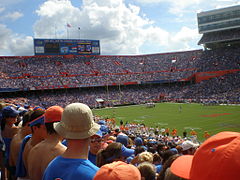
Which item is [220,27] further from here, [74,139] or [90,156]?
[74,139]

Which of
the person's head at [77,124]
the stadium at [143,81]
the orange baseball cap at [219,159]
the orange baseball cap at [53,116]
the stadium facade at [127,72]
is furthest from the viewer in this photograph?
the stadium facade at [127,72]

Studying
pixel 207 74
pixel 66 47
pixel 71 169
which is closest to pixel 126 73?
pixel 66 47

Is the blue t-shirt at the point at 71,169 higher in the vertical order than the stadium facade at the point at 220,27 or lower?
lower

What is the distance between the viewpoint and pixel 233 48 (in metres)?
61.9

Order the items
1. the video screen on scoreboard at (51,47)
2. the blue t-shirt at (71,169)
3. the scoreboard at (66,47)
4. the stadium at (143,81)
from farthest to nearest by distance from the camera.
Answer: the video screen on scoreboard at (51,47) → the scoreboard at (66,47) → the stadium at (143,81) → the blue t-shirt at (71,169)

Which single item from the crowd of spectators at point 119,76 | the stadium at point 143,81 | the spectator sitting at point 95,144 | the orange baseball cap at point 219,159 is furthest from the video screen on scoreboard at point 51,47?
the orange baseball cap at point 219,159

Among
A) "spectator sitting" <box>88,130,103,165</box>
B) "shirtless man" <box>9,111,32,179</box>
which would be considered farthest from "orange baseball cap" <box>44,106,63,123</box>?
"shirtless man" <box>9,111,32,179</box>

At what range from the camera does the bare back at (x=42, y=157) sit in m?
3.29

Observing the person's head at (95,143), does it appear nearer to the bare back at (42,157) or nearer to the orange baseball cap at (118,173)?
the bare back at (42,157)

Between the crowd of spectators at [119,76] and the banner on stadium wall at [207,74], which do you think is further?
the banner on stadium wall at [207,74]

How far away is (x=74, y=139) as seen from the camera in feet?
8.43

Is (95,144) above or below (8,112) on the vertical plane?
below

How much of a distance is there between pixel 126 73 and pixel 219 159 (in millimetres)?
61900

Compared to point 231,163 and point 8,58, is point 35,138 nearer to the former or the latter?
point 231,163
